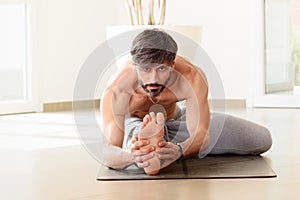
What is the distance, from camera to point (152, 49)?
2357 millimetres

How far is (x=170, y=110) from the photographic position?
2.62 m

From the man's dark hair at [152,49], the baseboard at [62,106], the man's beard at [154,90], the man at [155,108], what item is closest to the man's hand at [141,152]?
the man at [155,108]

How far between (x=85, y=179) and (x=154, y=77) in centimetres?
41

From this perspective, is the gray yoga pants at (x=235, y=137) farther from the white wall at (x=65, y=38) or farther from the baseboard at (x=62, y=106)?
the white wall at (x=65, y=38)

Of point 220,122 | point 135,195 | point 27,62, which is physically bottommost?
point 135,195

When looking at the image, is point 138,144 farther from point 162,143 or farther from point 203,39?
point 203,39

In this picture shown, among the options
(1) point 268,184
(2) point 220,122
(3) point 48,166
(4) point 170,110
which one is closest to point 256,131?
(2) point 220,122

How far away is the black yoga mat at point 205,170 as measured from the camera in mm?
2367

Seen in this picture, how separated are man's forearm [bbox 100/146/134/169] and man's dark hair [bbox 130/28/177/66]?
11.9 inches

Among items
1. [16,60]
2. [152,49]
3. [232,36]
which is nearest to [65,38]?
[16,60]

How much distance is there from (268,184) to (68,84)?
10.6ft

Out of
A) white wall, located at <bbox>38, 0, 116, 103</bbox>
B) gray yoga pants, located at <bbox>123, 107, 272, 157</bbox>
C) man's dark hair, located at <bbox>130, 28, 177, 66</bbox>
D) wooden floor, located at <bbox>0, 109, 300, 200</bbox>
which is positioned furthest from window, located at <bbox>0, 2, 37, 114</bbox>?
man's dark hair, located at <bbox>130, 28, 177, 66</bbox>

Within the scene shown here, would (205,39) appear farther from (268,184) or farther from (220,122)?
(268,184)

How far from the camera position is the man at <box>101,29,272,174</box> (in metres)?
2.34
